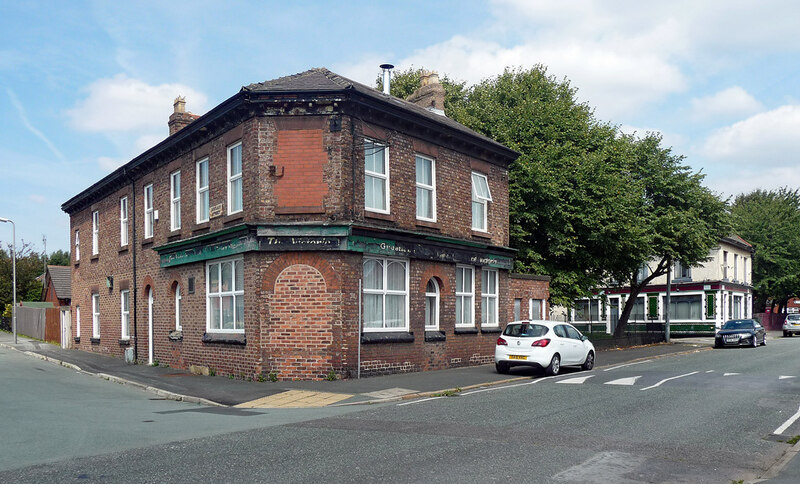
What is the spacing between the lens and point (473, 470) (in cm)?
743

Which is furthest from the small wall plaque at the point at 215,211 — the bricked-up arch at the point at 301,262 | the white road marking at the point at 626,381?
the white road marking at the point at 626,381

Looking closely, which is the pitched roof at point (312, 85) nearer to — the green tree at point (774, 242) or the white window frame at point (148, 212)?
the white window frame at point (148, 212)

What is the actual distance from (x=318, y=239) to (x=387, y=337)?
10.8 ft

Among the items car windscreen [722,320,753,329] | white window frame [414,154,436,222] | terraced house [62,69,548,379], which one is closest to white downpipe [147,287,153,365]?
terraced house [62,69,548,379]

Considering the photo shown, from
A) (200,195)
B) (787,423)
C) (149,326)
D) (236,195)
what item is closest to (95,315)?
(149,326)

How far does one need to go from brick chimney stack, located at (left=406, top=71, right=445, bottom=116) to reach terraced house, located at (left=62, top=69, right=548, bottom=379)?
3.60 m

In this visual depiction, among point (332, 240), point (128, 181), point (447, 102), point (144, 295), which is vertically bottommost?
point (144, 295)

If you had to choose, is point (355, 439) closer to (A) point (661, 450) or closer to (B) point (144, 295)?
(A) point (661, 450)

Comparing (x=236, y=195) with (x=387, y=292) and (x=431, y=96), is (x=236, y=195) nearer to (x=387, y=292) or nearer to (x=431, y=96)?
(x=387, y=292)

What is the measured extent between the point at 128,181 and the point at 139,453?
62.1 ft

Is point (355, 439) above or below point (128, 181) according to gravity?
below

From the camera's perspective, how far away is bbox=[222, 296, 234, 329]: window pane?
18.5 metres

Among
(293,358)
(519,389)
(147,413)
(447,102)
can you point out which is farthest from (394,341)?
(447,102)

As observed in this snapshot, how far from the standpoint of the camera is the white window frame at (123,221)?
25608 millimetres
